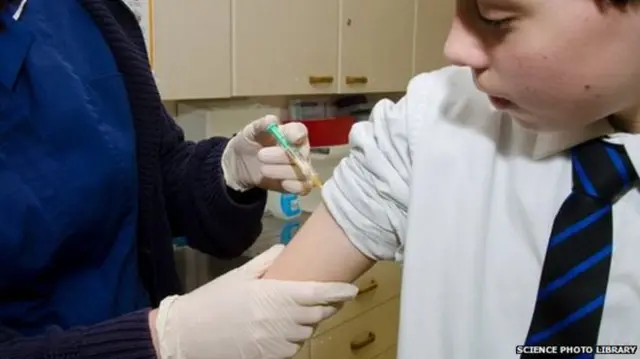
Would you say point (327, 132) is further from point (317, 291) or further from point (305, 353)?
point (317, 291)

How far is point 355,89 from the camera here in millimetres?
2709

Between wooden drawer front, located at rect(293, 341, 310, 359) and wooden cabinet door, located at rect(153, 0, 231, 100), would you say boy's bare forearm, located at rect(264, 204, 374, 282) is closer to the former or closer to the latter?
wooden drawer front, located at rect(293, 341, 310, 359)

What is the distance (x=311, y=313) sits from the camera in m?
0.97

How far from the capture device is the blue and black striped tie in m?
0.70

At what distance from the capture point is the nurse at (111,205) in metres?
0.99

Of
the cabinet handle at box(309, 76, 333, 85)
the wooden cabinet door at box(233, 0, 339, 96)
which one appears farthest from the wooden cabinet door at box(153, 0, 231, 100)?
the cabinet handle at box(309, 76, 333, 85)

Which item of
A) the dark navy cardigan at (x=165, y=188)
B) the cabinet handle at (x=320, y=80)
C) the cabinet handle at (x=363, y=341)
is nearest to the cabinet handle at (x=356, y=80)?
the cabinet handle at (x=320, y=80)

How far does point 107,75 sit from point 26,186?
0.23 meters

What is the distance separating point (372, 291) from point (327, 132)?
0.66 m

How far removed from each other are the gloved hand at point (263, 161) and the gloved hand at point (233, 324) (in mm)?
243

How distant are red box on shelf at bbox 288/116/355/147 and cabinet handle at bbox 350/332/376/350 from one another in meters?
0.70

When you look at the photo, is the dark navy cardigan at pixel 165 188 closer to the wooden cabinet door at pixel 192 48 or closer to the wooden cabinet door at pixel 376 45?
the wooden cabinet door at pixel 192 48

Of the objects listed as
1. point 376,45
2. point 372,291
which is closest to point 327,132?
point 376,45

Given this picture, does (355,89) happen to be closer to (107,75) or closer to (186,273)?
(186,273)
